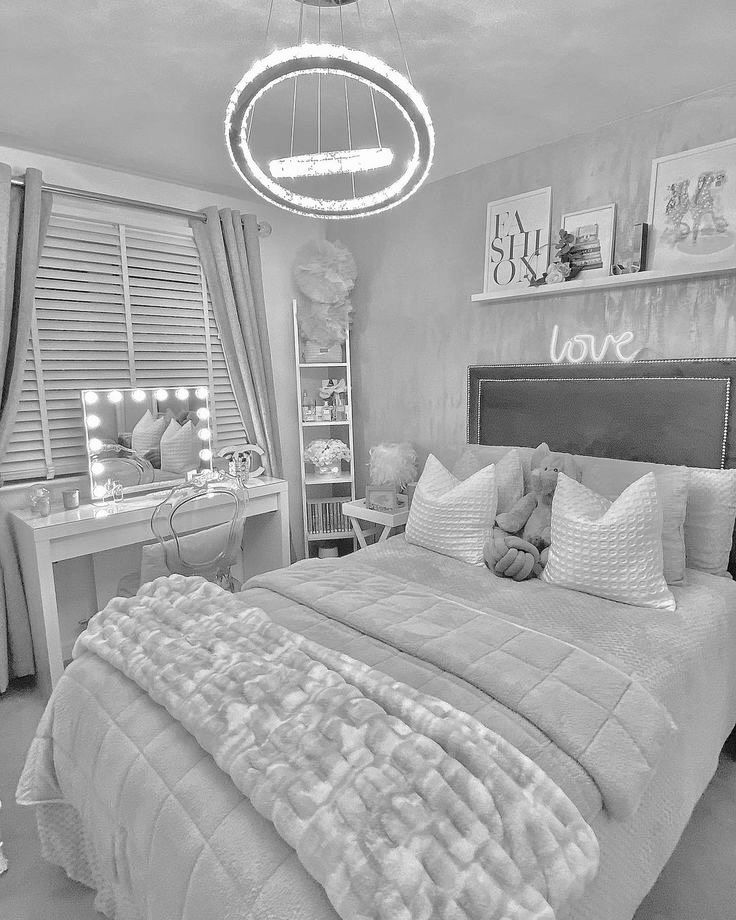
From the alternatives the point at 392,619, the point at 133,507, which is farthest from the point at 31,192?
the point at 392,619

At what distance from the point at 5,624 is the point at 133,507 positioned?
2.39ft

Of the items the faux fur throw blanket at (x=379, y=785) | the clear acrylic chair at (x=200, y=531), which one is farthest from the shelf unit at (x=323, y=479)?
the faux fur throw blanket at (x=379, y=785)

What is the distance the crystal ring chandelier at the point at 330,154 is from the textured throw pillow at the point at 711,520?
4.95ft

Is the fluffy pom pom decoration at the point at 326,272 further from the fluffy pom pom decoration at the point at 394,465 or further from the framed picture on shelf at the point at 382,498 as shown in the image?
the framed picture on shelf at the point at 382,498

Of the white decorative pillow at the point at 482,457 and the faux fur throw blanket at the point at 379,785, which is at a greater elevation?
the white decorative pillow at the point at 482,457

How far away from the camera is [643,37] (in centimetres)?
183

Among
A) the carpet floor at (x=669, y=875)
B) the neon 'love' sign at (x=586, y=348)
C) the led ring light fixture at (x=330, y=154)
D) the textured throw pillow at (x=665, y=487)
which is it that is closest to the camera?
the led ring light fixture at (x=330, y=154)

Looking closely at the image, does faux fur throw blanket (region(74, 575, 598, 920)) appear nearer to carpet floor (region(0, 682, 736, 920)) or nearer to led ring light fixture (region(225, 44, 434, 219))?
carpet floor (region(0, 682, 736, 920))

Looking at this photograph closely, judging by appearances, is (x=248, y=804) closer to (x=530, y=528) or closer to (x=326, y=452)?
(x=530, y=528)

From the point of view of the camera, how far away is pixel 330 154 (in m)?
1.44

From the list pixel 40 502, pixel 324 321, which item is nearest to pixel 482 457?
pixel 324 321

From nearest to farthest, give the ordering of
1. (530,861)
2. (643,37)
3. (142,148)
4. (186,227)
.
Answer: (530,861), (643,37), (142,148), (186,227)

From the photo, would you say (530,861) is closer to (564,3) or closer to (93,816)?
(93,816)

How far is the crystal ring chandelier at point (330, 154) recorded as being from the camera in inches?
44.3
